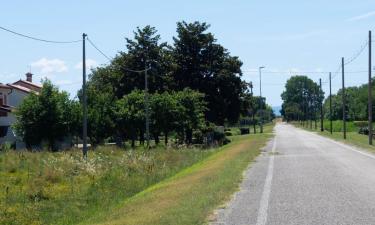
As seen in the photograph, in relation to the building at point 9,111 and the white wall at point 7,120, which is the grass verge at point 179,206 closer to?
the building at point 9,111

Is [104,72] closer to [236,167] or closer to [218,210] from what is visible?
[236,167]

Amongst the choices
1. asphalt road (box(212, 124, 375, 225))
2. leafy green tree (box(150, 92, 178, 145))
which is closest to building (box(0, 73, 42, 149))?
leafy green tree (box(150, 92, 178, 145))

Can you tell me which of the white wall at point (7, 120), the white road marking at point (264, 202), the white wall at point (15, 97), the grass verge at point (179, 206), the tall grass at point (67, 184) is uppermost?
the white wall at point (15, 97)

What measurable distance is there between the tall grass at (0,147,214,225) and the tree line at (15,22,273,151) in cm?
2211

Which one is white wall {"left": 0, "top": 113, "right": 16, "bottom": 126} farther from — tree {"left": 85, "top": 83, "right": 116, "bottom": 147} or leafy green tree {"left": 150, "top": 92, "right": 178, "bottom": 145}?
leafy green tree {"left": 150, "top": 92, "right": 178, "bottom": 145}

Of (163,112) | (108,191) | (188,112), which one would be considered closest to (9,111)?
(163,112)

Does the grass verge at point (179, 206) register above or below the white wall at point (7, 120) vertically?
below

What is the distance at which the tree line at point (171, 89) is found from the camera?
55.2m

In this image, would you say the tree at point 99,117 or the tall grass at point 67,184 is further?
the tree at point 99,117

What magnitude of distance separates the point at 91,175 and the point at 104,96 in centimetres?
3275

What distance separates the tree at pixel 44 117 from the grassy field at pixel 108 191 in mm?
15250

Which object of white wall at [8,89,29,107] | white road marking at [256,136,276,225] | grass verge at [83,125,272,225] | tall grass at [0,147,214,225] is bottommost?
tall grass at [0,147,214,225]

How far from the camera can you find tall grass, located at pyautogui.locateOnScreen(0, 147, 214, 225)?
1655cm

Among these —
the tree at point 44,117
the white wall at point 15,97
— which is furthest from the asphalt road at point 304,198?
the white wall at point 15,97
